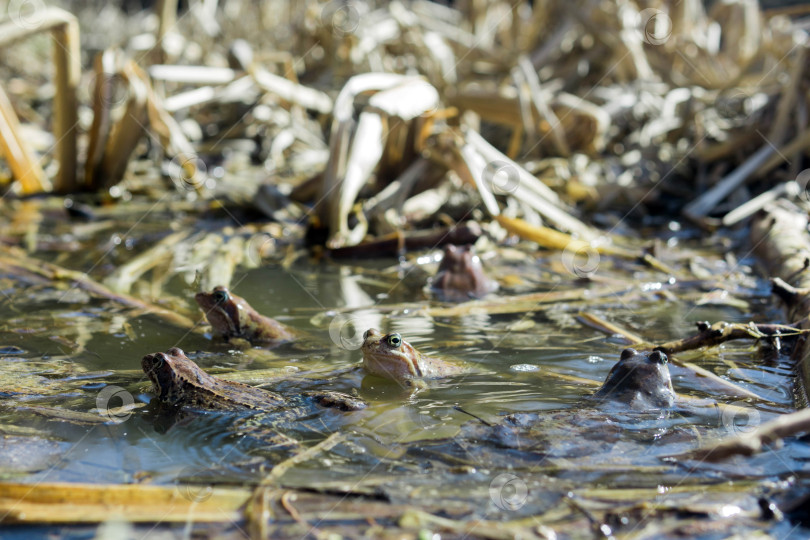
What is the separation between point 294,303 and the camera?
389 cm

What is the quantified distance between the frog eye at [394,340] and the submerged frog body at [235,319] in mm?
720

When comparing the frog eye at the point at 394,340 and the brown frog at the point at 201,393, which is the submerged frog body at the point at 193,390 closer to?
the brown frog at the point at 201,393

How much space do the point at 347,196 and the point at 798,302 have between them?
2553 mm

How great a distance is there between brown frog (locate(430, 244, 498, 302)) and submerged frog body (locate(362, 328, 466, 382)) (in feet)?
3.75

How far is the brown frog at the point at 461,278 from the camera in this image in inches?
157

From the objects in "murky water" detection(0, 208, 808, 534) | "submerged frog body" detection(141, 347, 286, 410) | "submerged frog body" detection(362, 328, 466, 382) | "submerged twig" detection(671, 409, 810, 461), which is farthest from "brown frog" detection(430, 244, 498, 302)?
"submerged twig" detection(671, 409, 810, 461)

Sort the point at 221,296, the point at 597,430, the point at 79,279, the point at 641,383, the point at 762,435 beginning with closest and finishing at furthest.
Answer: the point at 762,435, the point at 597,430, the point at 641,383, the point at 221,296, the point at 79,279

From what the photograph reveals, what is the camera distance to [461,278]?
13.1ft

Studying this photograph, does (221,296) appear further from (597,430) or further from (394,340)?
(597,430)

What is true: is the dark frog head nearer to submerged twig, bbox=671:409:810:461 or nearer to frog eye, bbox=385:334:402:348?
frog eye, bbox=385:334:402:348

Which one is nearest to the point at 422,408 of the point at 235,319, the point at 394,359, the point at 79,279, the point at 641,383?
→ the point at 394,359

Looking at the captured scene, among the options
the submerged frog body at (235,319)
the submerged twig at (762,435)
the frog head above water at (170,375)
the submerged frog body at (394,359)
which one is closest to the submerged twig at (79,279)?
the submerged frog body at (235,319)

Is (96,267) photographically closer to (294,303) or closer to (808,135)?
(294,303)

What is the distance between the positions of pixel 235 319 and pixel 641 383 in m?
1.63
